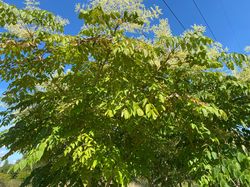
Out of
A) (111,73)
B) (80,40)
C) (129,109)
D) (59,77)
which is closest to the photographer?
(129,109)

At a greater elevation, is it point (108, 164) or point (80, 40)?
point (80, 40)

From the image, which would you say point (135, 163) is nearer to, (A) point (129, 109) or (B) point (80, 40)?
(A) point (129, 109)

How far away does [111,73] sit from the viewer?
13.1 feet

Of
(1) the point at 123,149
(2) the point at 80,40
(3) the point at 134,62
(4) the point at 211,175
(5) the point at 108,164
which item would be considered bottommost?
(4) the point at 211,175

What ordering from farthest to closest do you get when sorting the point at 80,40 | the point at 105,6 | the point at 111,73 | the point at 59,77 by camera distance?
the point at 105,6, the point at 59,77, the point at 111,73, the point at 80,40

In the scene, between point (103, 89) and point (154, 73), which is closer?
point (103, 89)

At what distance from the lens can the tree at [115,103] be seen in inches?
137

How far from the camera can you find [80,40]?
3.72 meters

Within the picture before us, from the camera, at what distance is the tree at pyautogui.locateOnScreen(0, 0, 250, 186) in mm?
3490

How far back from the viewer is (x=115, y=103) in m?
3.49

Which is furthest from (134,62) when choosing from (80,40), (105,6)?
(105,6)

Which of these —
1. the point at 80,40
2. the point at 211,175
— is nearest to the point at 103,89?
the point at 80,40

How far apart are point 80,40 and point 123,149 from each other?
1463 mm

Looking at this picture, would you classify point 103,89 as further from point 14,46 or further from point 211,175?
point 211,175
